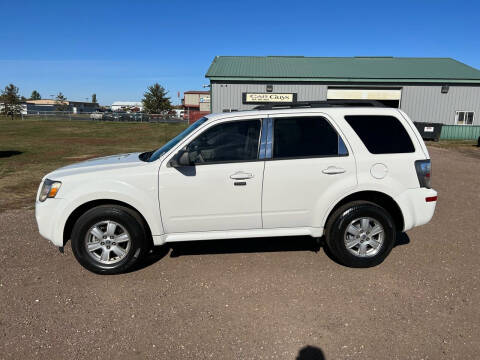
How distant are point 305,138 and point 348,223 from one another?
114cm

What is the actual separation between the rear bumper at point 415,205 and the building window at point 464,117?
2454 centimetres

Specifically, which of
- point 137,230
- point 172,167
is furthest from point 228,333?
point 172,167

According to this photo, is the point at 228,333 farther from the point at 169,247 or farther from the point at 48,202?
the point at 48,202

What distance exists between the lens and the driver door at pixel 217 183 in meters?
3.91

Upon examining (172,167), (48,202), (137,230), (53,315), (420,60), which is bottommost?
(53,315)

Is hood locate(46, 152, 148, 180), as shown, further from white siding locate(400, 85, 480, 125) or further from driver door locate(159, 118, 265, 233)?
white siding locate(400, 85, 480, 125)

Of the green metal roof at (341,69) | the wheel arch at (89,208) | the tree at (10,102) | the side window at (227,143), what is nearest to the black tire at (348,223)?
the side window at (227,143)

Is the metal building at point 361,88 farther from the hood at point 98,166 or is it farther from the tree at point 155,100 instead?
the tree at point 155,100

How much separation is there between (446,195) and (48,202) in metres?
7.97

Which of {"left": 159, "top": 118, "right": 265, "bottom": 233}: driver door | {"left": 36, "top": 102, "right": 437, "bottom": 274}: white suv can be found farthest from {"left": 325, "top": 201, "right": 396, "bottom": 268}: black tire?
{"left": 159, "top": 118, "right": 265, "bottom": 233}: driver door

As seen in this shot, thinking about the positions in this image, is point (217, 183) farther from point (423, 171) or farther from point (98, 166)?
point (423, 171)

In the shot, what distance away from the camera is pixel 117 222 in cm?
392

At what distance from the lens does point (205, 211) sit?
398 centimetres

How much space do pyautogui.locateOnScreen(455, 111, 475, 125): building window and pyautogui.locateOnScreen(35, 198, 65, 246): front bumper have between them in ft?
89.8
